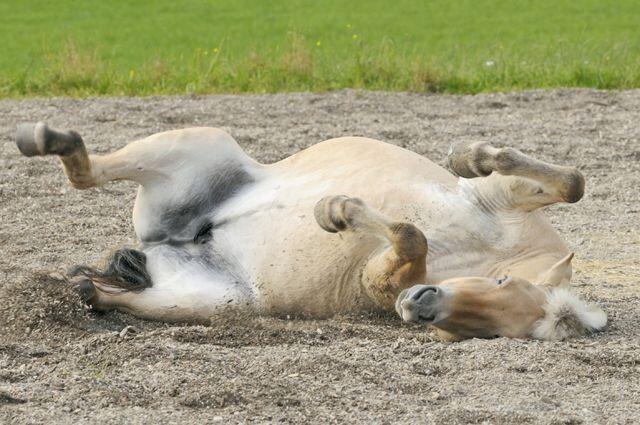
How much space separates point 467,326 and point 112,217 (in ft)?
11.5

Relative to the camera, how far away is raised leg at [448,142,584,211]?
16.3ft

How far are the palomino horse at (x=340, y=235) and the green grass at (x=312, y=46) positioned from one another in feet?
20.2

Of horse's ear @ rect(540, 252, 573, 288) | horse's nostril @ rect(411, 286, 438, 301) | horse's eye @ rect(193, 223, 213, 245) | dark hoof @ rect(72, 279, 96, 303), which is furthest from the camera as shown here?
horse's eye @ rect(193, 223, 213, 245)

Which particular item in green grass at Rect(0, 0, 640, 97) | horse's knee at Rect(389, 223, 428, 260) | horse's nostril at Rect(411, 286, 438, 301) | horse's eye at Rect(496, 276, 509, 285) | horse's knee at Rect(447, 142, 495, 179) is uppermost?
horse's knee at Rect(447, 142, 495, 179)

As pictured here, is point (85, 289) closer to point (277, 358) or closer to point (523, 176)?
point (277, 358)

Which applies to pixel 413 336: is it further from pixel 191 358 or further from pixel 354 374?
pixel 191 358

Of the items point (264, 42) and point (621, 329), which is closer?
point (621, 329)

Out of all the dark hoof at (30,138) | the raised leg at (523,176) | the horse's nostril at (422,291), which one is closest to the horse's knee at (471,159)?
the raised leg at (523,176)

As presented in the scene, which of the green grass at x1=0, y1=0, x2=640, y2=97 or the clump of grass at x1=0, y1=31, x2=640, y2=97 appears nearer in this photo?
the clump of grass at x1=0, y1=31, x2=640, y2=97

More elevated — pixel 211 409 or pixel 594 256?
pixel 211 409

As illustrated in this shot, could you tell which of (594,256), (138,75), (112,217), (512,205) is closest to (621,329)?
(512,205)

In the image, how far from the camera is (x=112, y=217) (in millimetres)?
7531

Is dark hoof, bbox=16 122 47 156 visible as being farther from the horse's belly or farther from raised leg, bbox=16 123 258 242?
the horse's belly

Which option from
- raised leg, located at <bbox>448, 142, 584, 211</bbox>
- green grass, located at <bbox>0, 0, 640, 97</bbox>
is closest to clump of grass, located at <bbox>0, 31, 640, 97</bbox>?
green grass, located at <bbox>0, 0, 640, 97</bbox>
